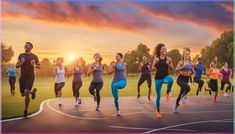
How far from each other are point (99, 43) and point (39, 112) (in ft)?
5.58

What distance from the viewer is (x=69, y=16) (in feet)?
29.7

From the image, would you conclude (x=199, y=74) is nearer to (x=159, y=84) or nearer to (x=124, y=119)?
(x=159, y=84)

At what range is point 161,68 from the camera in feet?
29.5

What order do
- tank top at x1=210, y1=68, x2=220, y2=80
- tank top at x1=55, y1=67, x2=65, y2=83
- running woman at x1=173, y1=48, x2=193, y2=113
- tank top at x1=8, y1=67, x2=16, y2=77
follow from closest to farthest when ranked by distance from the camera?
tank top at x1=8, y1=67, x2=16, y2=77 < running woman at x1=173, y1=48, x2=193, y2=113 < tank top at x1=55, y1=67, x2=65, y2=83 < tank top at x1=210, y1=68, x2=220, y2=80

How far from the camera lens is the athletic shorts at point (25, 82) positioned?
9.05 meters

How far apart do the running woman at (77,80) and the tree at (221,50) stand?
7.79 ft

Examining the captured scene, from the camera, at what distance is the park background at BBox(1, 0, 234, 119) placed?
29.3 ft

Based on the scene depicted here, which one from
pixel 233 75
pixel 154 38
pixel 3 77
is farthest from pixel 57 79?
pixel 233 75

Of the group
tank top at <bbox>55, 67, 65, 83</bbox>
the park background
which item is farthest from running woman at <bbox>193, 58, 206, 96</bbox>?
tank top at <bbox>55, 67, 65, 83</bbox>

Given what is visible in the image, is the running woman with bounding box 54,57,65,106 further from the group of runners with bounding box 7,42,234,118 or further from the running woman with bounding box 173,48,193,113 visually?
the running woman with bounding box 173,48,193,113

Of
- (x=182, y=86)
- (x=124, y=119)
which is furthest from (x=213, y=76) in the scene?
(x=124, y=119)

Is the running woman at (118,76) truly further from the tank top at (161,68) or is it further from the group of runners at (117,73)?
the tank top at (161,68)

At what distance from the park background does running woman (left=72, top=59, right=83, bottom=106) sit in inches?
12.4

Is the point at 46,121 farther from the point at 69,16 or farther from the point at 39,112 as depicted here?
the point at 69,16
